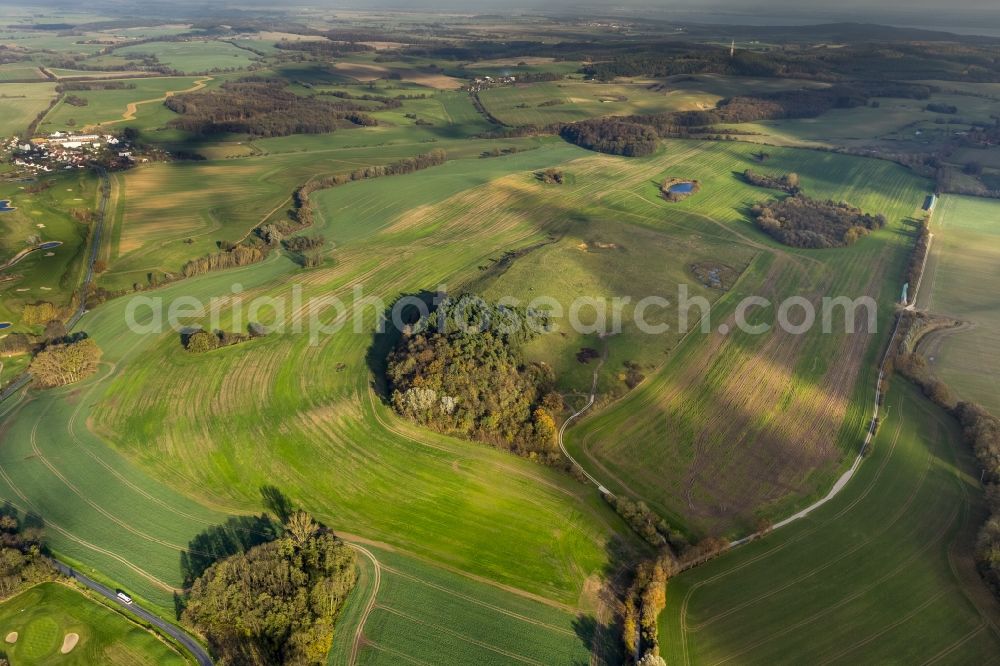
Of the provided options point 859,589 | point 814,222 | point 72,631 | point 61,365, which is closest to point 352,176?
point 61,365

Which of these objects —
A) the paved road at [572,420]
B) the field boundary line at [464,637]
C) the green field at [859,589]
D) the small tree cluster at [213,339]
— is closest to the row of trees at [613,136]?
the paved road at [572,420]

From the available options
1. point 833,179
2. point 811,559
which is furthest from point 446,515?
point 833,179

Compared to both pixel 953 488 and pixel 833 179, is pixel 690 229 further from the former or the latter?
pixel 953 488

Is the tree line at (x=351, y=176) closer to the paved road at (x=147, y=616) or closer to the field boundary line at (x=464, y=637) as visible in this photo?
the paved road at (x=147, y=616)

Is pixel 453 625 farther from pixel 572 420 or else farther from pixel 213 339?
pixel 213 339

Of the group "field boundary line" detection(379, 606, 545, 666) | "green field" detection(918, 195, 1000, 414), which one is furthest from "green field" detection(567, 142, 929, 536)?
"field boundary line" detection(379, 606, 545, 666)

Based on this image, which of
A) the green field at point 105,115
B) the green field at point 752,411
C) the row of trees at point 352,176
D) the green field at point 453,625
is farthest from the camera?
the green field at point 105,115

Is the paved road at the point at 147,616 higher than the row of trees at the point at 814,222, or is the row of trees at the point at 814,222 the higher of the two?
the row of trees at the point at 814,222
